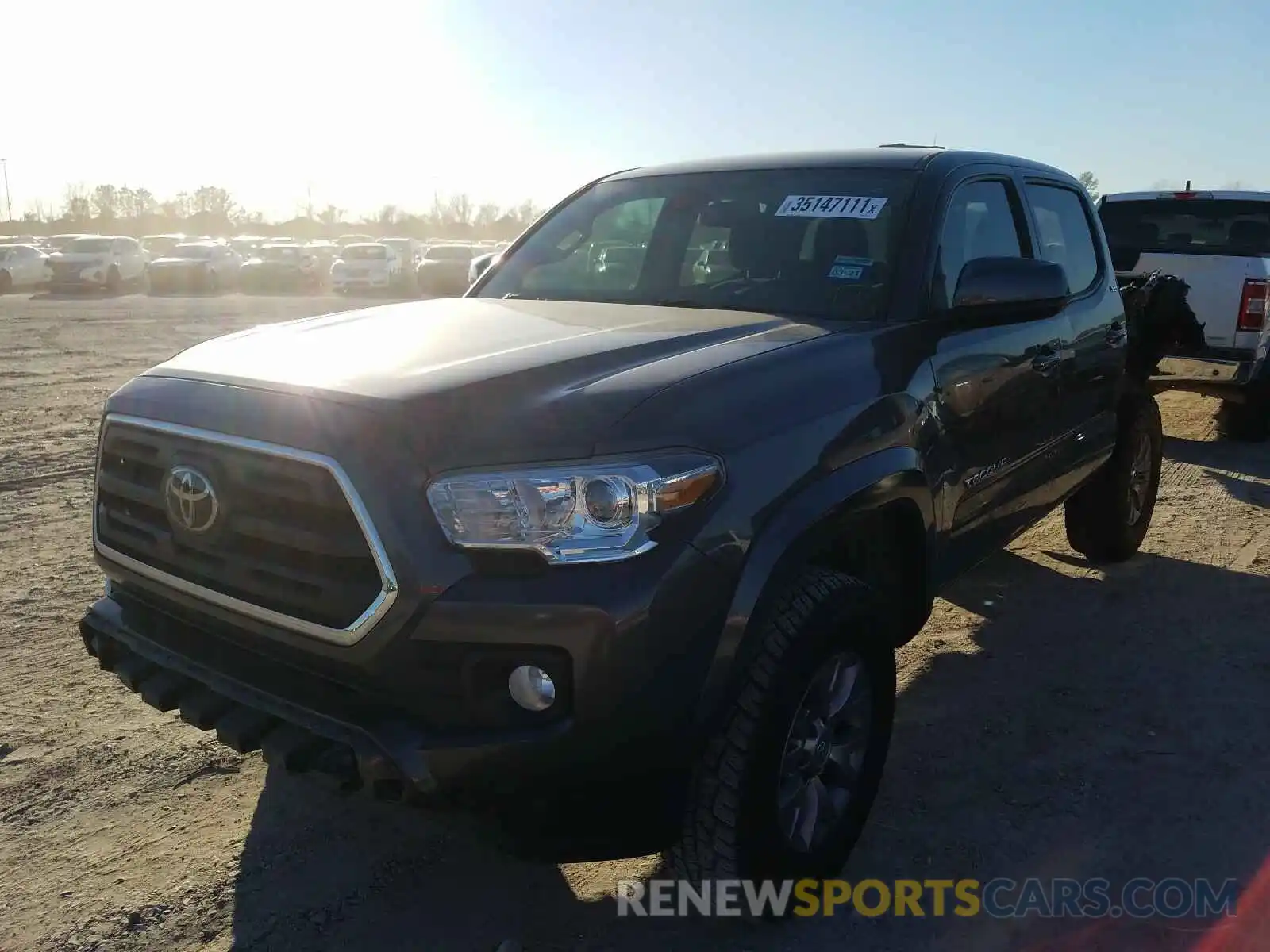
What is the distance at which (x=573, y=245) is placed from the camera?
3971 mm

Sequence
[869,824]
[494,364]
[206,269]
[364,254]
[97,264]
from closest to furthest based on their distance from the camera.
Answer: [494,364] < [869,824] < [97,264] < [364,254] < [206,269]

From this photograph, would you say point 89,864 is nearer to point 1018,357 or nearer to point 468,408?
point 468,408

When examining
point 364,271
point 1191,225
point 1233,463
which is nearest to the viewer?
point 1233,463

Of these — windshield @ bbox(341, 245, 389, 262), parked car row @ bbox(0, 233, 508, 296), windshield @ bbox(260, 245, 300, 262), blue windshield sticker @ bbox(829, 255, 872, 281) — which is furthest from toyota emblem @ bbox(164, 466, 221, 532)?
windshield @ bbox(260, 245, 300, 262)

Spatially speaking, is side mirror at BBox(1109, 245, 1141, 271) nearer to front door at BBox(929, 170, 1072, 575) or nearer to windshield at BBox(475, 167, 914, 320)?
front door at BBox(929, 170, 1072, 575)

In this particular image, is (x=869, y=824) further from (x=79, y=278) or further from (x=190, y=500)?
(x=79, y=278)

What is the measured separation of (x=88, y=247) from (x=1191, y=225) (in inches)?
1152

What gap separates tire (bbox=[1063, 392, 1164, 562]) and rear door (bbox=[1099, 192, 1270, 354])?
114 inches

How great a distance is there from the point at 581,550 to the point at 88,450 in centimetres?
670

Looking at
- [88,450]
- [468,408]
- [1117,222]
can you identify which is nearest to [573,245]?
[468,408]

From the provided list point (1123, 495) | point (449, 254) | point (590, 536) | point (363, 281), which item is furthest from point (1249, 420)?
point (449, 254)

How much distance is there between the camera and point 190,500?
2.34 meters

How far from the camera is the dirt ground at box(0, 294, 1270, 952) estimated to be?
2.56 metres

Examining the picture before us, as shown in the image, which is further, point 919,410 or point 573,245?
point 573,245
